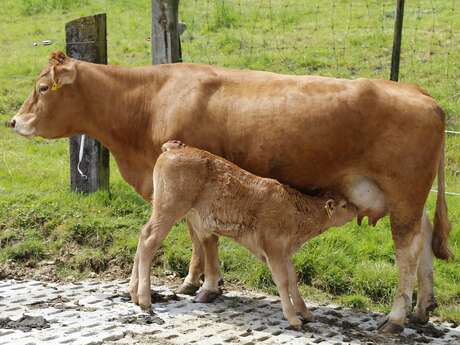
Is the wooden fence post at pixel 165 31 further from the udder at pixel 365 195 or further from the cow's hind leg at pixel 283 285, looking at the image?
the cow's hind leg at pixel 283 285

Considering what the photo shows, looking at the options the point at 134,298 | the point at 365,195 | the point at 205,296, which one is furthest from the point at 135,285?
the point at 365,195

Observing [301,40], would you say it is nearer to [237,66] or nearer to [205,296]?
[237,66]

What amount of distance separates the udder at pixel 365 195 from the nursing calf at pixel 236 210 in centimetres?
17

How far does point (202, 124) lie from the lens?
7203mm

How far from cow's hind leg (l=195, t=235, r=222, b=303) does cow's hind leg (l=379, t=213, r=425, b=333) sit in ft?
4.88

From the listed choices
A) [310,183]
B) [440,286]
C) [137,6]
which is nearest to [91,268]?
[310,183]

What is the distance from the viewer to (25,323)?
6.46 m

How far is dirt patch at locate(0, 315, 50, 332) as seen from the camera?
6383 mm

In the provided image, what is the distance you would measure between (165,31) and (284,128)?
8.02ft

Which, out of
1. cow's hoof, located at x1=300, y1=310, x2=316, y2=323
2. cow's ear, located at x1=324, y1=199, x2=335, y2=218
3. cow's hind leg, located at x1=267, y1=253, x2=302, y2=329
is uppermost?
cow's ear, located at x1=324, y1=199, x2=335, y2=218

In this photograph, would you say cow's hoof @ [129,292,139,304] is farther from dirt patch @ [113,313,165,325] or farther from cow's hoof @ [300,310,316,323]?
cow's hoof @ [300,310,316,323]

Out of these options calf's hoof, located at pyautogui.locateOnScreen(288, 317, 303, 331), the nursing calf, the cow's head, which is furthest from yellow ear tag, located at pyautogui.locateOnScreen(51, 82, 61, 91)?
calf's hoof, located at pyautogui.locateOnScreen(288, 317, 303, 331)

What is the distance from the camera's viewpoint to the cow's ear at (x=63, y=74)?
7.53 meters

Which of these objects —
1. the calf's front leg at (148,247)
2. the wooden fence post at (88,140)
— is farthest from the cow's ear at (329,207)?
the wooden fence post at (88,140)
